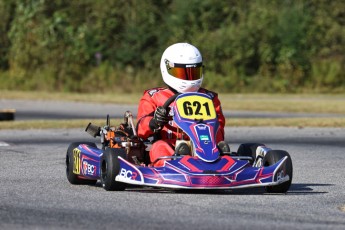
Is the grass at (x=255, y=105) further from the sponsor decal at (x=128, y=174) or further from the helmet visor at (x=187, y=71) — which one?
the sponsor decal at (x=128, y=174)

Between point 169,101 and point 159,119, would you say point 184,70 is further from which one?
point 159,119

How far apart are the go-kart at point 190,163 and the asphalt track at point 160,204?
127mm

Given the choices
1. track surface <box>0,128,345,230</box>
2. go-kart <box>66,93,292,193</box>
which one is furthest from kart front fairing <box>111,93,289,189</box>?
track surface <box>0,128,345,230</box>

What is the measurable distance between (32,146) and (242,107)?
470 inches

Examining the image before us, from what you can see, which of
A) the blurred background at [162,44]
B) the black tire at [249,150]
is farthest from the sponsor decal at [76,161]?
the blurred background at [162,44]

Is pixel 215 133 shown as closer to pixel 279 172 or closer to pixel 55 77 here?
pixel 279 172

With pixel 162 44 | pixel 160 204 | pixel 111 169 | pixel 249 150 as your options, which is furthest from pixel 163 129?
pixel 162 44

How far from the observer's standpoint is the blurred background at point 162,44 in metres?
34.6

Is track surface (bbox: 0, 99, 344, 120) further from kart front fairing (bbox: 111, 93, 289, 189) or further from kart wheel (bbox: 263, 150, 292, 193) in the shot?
kart front fairing (bbox: 111, 93, 289, 189)

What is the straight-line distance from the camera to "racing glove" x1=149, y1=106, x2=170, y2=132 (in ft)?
31.5

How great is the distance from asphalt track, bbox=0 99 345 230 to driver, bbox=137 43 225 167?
0.60 metres

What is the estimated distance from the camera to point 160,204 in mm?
8195

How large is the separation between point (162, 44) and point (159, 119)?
27.9m

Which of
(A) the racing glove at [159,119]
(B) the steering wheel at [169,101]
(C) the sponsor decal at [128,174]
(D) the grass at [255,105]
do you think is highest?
(B) the steering wheel at [169,101]
